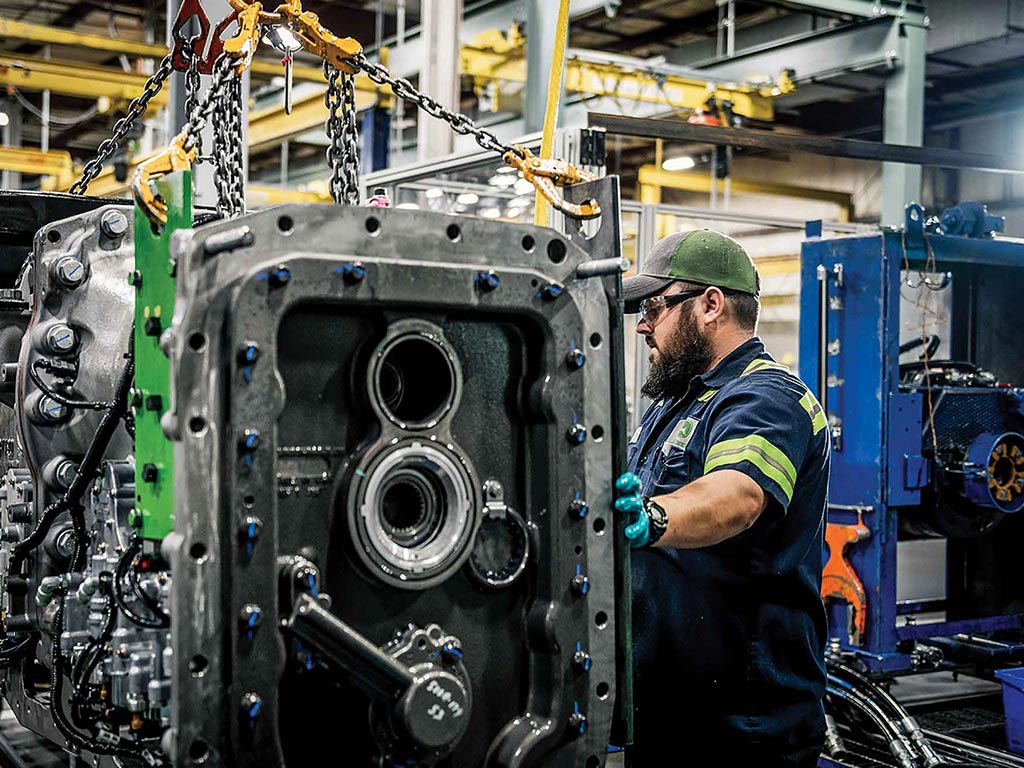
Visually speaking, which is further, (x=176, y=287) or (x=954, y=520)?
(x=954, y=520)

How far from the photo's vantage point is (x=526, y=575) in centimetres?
164

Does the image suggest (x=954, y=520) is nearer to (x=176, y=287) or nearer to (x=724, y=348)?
(x=724, y=348)

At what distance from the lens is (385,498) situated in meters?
1.58

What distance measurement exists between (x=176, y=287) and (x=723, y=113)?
7147 mm

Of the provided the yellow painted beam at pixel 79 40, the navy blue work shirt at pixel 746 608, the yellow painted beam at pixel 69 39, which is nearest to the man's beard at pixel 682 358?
the navy blue work shirt at pixel 746 608

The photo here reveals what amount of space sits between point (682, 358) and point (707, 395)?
0.11 metres

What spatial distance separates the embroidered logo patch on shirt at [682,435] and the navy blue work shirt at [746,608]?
1 centimetres

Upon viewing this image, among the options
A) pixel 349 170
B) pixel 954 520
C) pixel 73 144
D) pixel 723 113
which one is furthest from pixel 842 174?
pixel 349 170

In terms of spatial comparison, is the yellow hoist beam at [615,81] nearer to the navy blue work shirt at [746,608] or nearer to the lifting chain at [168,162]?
the navy blue work shirt at [746,608]

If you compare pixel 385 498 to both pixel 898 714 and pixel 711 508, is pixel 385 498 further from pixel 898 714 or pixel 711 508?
pixel 898 714

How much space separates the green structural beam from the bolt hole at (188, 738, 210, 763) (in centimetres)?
25

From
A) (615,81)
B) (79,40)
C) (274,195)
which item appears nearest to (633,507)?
(615,81)

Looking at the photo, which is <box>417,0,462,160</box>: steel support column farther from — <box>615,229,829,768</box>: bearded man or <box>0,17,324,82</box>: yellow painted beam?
<box>615,229,829,768</box>: bearded man

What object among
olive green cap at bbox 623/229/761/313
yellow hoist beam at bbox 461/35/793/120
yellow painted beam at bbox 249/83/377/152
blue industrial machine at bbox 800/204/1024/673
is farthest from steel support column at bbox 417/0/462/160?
olive green cap at bbox 623/229/761/313
